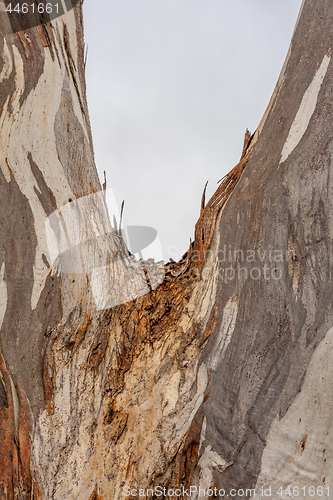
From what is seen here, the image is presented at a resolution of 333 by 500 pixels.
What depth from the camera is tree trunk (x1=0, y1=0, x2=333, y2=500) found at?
964 millimetres

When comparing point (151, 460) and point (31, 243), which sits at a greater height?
point (31, 243)

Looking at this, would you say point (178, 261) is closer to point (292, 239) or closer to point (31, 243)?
point (292, 239)

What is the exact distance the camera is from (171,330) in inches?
43.6

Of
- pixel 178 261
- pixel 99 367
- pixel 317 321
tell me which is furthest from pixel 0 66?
pixel 317 321

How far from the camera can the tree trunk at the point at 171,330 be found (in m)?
0.96

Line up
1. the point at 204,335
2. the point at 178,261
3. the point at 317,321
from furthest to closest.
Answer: the point at 178,261
the point at 204,335
the point at 317,321

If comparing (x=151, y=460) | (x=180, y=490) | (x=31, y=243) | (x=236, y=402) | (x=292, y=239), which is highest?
(x=31, y=243)

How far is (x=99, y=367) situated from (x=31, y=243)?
48cm

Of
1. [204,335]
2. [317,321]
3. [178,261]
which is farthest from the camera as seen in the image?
[178,261]

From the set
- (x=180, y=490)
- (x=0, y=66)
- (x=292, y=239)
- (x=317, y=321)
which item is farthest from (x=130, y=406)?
(x=0, y=66)

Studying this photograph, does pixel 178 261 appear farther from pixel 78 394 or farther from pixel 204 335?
pixel 78 394

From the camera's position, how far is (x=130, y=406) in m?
1.06

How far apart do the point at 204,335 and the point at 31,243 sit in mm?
639

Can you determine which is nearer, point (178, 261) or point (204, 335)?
point (204, 335)
